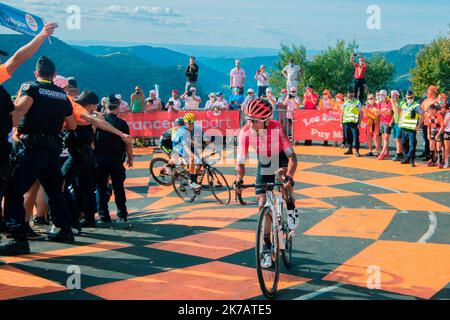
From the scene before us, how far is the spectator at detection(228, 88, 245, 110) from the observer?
20311 mm

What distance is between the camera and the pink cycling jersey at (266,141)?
5977 mm

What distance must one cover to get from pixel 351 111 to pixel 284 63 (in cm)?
6815

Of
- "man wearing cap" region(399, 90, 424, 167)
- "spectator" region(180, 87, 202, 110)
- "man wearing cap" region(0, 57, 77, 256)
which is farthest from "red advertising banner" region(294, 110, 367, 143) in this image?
"man wearing cap" region(0, 57, 77, 256)

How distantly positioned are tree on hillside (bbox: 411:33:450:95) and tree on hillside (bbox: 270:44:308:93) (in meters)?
24.1

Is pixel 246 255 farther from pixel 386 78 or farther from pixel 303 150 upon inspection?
pixel 386 78

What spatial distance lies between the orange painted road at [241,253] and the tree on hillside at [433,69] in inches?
2026

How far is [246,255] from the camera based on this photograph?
22.0 feet

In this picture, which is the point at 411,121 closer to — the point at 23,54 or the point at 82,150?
the point at 82,150

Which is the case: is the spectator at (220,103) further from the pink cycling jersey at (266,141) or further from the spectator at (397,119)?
the pink cycling jersey at (266,141)

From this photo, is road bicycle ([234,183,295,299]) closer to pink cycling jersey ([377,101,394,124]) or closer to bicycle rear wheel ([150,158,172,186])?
bicycle rear wheel ([150,158,172,186])

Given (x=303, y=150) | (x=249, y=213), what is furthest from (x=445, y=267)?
(x=303, y=150)

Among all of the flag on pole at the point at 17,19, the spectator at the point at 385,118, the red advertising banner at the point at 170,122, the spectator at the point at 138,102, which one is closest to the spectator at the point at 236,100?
the red advertising banner at the point at 170,122

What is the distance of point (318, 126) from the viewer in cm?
1848

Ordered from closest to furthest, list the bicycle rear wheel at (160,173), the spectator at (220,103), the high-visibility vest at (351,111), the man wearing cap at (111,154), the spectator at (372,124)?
the man wearing cap at (111,154)
the bicycle rear wheel at (160,173)
the high-visibility vest at (351,111)
the spectator at (372,124)
the spectator at (220,103)
